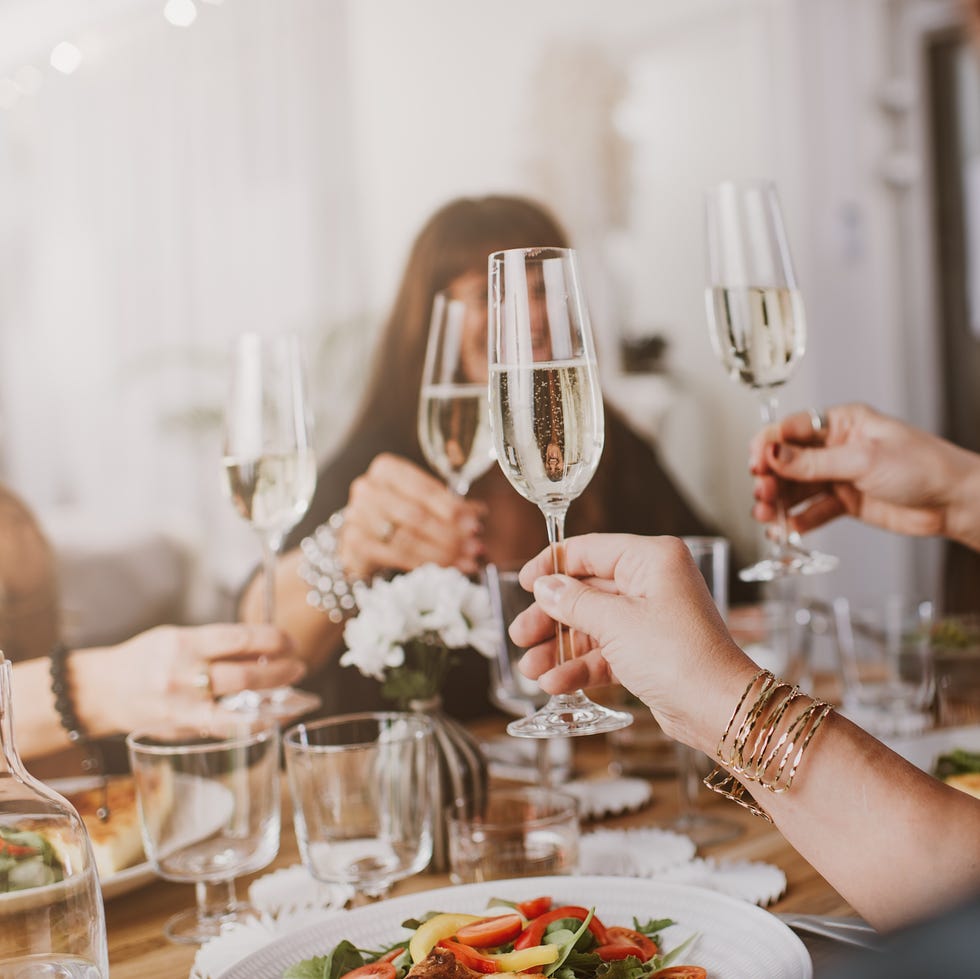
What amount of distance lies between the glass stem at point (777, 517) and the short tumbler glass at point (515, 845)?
41 centimetres

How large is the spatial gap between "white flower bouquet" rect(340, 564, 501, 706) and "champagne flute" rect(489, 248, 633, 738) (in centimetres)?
37

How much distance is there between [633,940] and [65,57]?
1.32 m

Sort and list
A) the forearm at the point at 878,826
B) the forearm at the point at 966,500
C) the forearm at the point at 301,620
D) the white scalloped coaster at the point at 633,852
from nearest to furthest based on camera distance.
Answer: the forearm at the point at 878,826 < the white scalloped coaster at the point at 633,852 < the forearm at the point at 966,500 < the forearm at the point at 301,620

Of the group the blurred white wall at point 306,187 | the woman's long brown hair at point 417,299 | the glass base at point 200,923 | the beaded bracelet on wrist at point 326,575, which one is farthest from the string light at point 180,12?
the glass base at point 200,923

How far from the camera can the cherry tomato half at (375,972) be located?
2.65 feet

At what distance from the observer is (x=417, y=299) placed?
197cm

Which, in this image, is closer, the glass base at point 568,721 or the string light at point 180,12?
the glass base at point 568,721

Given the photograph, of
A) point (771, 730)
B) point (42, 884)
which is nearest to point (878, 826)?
point (771, 730)

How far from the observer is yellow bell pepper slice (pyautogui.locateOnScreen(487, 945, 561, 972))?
81 centimetres

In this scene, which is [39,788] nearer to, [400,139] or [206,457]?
[206,457]

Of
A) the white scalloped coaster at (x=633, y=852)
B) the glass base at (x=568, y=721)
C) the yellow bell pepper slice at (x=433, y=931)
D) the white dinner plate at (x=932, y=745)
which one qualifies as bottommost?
the white scalloped coaster at (x=633, y=852)

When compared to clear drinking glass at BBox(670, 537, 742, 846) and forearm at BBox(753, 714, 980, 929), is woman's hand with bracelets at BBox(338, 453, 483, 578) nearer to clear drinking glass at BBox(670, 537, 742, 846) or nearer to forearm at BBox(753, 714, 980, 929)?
clear drinking glass at BBox(670, 537, 742, 846)

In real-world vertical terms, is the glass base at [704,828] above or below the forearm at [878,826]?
below

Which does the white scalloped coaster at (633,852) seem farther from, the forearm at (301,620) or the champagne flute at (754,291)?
the forearm at (301,620)
